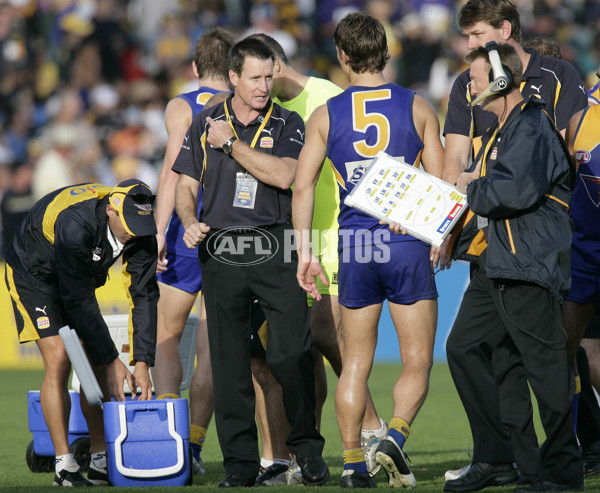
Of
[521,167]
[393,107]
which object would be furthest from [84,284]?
[521,167]

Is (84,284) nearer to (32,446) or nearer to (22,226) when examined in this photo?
(22,226)

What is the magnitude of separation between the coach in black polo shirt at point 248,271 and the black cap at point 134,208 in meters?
0.22

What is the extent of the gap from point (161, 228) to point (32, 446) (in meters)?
1.69

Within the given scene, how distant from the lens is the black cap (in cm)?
563

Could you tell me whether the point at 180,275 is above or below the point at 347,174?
below

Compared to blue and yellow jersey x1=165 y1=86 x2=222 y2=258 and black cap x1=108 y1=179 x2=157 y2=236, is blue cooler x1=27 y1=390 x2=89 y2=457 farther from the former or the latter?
black cap x1=108 y1=179 x2=157 y2=236

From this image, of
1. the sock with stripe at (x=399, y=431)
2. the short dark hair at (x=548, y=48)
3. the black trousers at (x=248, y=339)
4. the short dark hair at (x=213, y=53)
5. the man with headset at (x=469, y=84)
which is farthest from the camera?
the short dark hair at (x=213, y=53)

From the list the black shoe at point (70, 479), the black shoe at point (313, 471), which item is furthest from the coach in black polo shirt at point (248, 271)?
the black shoe at point (70, 479)

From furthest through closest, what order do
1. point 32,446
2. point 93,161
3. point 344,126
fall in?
point 93,161
point 32,446
point 344,126

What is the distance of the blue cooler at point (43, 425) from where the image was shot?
643cm

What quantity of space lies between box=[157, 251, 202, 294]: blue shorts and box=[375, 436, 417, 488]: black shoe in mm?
2107

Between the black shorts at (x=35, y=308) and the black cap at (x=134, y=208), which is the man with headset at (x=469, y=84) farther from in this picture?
the black shorts at (x=35, y=308)

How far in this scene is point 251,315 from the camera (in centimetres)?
600

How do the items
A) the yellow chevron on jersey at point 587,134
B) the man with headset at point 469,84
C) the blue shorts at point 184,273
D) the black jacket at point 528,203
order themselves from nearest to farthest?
the black jacket at point 528,203
the yellow chevron on jersey at point 587,134
the man with headset at point 469,84
the blue shorts at point 184,273
